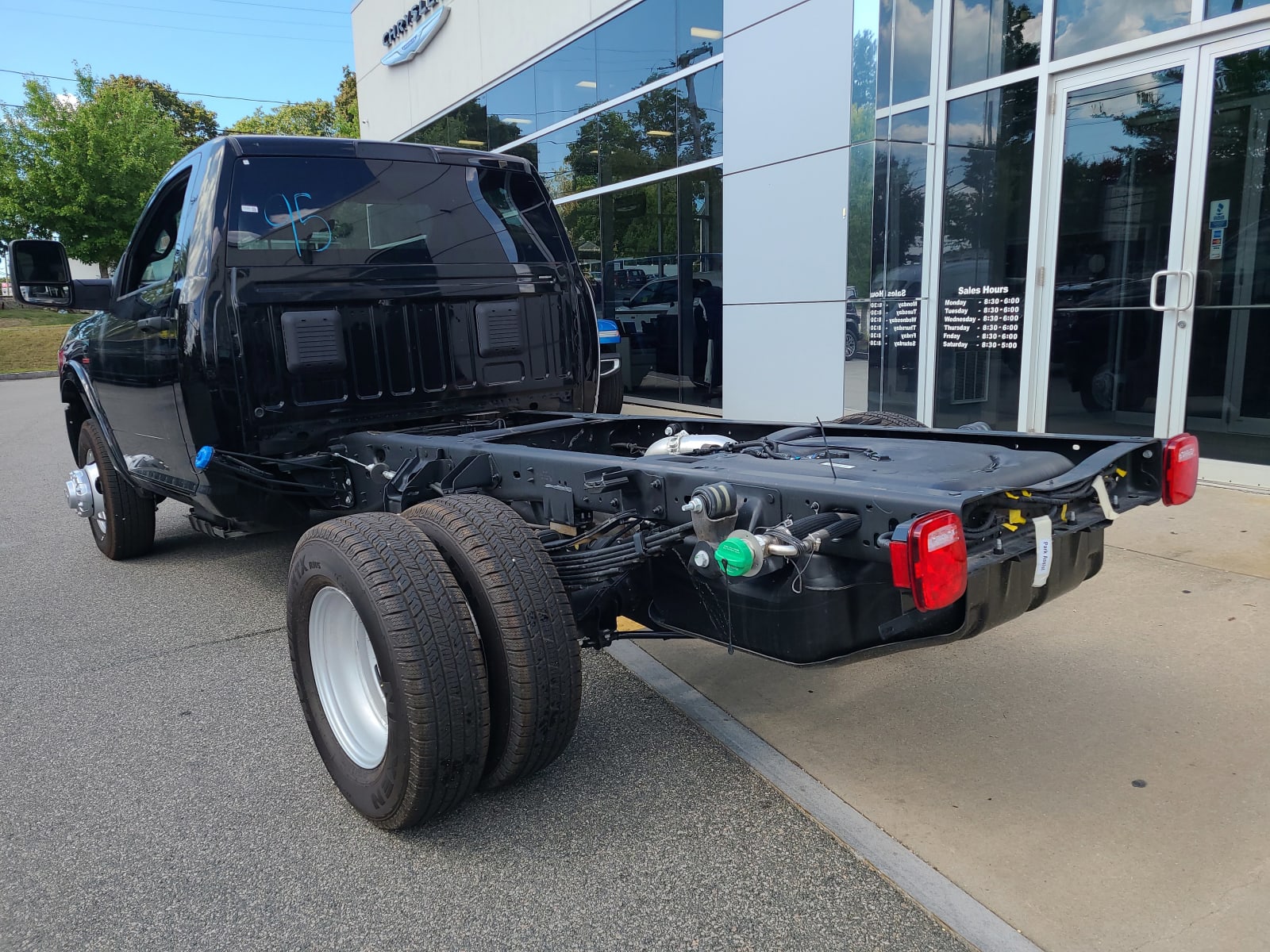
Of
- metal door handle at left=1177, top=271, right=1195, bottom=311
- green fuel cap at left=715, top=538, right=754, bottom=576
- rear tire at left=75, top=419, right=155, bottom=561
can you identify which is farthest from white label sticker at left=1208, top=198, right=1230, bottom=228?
rear tire at left=75, top=419, right=155, bottom=561

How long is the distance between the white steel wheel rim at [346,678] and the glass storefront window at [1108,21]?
21.3 feet

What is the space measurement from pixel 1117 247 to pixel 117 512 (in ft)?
22.5

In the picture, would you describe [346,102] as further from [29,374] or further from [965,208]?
[965,208]

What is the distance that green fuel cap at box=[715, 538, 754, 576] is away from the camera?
217cm

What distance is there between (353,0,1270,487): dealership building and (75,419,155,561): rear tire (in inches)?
222

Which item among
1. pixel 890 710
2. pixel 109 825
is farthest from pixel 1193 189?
pixel 109 825

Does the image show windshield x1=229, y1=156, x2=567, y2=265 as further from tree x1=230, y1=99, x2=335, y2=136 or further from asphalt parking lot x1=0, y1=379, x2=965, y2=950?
tree x1=230, y1=99, x2=335, y2=136

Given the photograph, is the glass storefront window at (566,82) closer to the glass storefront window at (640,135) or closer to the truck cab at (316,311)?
the glass storefront window at (640,135)

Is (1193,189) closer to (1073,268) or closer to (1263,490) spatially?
(1073,268)

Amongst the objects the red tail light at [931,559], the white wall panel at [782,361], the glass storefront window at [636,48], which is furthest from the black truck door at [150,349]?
the glass storefront window at [636,48]

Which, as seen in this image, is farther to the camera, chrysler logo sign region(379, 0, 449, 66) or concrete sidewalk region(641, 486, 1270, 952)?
chrysler logo sign region(379, 0, 449, 66)

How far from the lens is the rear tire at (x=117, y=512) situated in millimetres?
5406

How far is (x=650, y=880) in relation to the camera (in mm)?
2459

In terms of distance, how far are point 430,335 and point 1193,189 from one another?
514 centimetres
